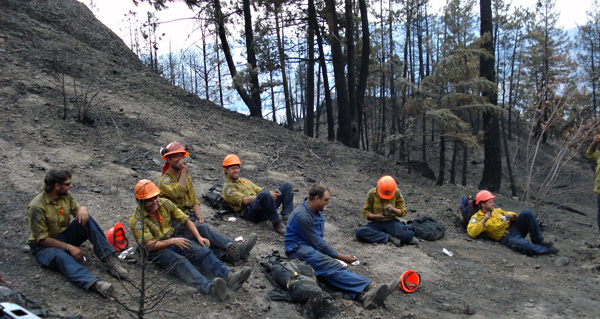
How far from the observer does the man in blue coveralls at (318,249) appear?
4555mm

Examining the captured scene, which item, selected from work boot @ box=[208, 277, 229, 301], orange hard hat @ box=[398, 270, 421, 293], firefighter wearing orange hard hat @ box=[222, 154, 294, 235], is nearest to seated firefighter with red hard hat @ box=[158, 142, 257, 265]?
work boot @ box=[208, 277, 229, 301]

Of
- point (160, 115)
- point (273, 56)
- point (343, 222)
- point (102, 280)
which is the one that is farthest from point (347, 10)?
point (102, 280)

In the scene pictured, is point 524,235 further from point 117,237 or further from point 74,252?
point 74,252

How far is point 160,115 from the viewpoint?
10898mm

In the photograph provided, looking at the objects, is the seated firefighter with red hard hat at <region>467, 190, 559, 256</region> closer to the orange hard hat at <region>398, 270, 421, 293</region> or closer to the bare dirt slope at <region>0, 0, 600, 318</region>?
the bare dirt slope at <region>0, 0, 600, 318</region>

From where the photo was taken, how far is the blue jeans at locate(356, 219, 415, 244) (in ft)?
21.1

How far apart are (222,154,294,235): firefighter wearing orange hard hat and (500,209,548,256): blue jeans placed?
148 inches

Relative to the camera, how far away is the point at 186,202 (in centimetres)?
548

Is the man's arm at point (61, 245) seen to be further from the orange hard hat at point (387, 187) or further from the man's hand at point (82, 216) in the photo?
the orange hard hat at point (387, 187)

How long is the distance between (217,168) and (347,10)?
8475 millimetres

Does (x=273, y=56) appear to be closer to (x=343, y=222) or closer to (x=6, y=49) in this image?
(x=6, y=49)

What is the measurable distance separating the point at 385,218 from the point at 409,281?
173 cm

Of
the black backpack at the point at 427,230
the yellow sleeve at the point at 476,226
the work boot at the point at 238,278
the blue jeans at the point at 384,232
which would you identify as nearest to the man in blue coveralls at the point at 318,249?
the work boot at the point at 238,278

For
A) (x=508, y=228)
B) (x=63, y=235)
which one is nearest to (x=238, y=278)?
(x=63, y=235)
